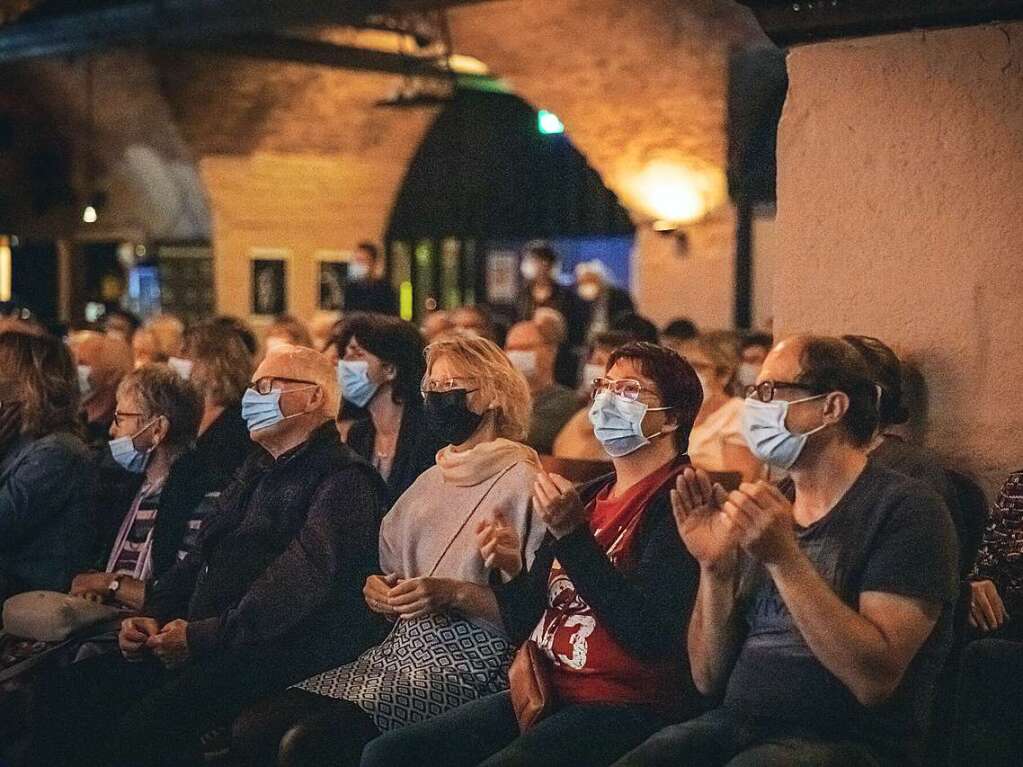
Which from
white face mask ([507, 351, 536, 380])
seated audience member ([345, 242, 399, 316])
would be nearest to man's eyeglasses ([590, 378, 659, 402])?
white face mask ([507, 351, 536, 380])

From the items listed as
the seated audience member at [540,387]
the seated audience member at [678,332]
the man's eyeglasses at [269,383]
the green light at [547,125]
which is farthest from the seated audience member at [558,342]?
the green light at [547,125]

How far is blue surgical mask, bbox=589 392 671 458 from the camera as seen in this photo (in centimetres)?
385

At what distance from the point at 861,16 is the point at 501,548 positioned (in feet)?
6.60

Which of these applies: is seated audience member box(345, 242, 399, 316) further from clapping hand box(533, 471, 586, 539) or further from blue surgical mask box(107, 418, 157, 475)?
clapping hand box(533, 471, 586, 539)

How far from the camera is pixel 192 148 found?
50.0 feet

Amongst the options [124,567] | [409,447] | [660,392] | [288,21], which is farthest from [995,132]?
[288,21]

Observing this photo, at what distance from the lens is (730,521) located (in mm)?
3197

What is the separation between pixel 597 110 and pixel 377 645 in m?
8.03

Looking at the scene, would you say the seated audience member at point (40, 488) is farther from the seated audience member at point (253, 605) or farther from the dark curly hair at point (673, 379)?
the dark curly hair at point (673, 379)

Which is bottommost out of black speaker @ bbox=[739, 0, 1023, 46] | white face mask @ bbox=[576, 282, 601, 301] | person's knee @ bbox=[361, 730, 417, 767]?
person's knee @ bbox=[361, 730, 417, 767]

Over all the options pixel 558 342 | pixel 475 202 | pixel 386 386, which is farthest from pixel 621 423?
pixel 475 202

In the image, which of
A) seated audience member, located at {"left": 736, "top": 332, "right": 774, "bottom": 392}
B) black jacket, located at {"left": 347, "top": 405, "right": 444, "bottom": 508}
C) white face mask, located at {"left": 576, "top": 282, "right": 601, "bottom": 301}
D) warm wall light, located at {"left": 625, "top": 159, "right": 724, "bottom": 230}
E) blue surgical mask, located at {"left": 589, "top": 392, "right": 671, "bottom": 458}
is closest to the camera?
blue surgical mask, located at {"left": 589, "top": 392, "right": 671, "bottom": 458}

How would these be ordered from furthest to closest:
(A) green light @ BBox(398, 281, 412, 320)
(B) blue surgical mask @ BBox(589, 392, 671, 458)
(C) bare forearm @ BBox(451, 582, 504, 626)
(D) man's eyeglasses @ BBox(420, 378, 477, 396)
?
(A) green light @ BBox(398, 281, 412, 320) < (D) man's eyeglasses @ BBox(420, 378, 477, 396) < (C) bare forearm @ BBox(451, 582, 504, 626) < (B) blue surgical mask @ BBox(589, 392, 671, 458)

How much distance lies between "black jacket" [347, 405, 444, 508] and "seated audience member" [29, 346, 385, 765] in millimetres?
305
